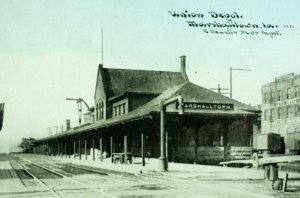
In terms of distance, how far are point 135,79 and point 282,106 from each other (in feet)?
55.8

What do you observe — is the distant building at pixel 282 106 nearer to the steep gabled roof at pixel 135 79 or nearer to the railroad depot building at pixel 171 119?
the railroad depot building at pixel 171 119

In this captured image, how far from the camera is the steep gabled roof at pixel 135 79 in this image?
160ft

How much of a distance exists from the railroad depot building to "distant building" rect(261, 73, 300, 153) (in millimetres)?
11036

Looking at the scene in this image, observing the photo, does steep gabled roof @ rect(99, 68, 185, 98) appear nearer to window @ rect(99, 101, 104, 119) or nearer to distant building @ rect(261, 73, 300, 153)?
window @ rect(99, 101, 104, 119)

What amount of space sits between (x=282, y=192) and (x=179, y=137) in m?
24.3

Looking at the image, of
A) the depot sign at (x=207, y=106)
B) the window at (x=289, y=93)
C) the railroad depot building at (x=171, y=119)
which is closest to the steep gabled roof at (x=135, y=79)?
the railroad depot building at (x=171, y=119)

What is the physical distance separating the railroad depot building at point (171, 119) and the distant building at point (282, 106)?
1104 cm

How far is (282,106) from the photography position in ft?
172

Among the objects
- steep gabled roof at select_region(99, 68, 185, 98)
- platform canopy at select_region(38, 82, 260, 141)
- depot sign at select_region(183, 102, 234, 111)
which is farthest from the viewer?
steep gabled roof at select_region(99, 68, 185, 98)

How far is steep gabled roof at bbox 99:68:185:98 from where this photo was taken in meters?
48.8

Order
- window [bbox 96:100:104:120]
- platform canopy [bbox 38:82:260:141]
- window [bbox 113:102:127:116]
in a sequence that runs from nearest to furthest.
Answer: platform canopy [bbox 38:82:260:141] → window [bbox 113:102:127:116] → window [bbox 96:100:104:120]

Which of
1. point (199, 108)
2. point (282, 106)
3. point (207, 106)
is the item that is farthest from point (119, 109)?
point (199, 108)

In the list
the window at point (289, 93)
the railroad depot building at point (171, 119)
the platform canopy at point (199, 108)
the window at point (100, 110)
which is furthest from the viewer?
the window at point (100, 110)

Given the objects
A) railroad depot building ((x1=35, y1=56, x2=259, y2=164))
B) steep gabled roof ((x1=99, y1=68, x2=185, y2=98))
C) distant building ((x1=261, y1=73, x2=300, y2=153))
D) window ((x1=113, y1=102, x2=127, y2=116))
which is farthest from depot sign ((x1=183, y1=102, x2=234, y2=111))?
steep gabled roof ((x1=99, y1=68, x2=185, y2=98))
